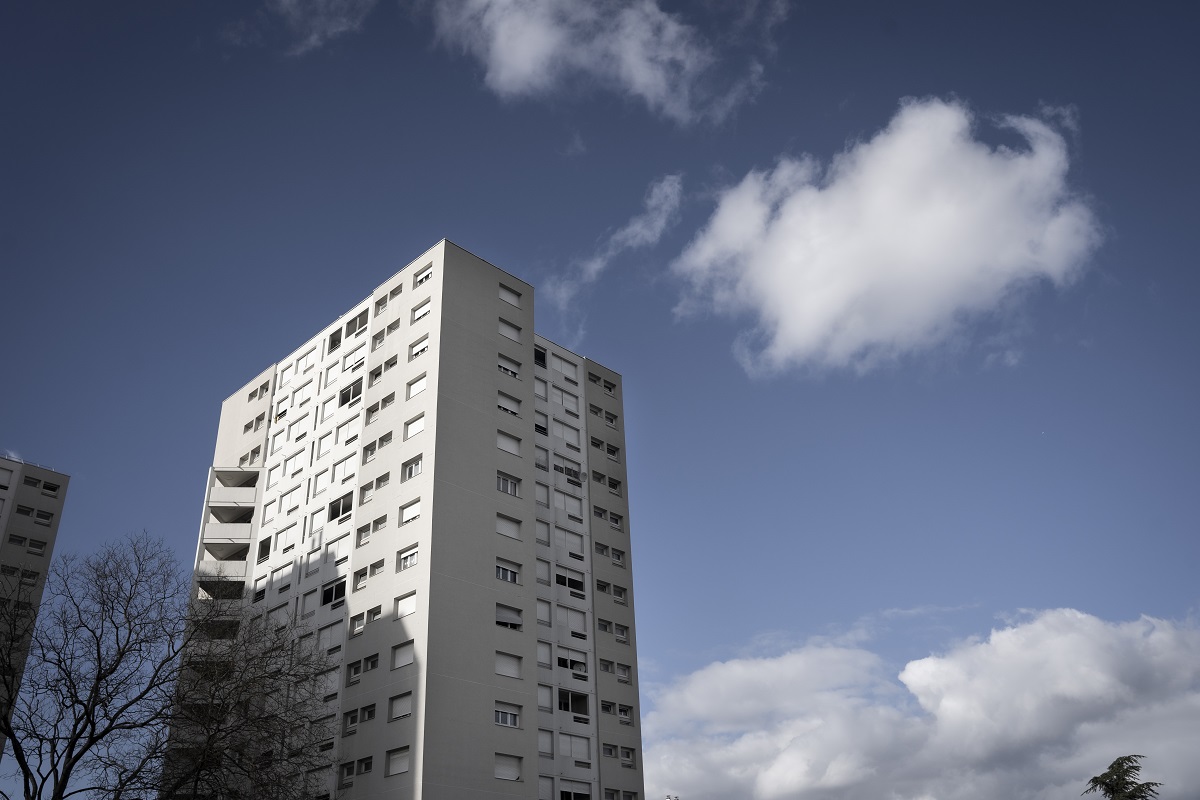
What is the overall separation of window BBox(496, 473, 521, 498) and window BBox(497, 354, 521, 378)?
6492mm

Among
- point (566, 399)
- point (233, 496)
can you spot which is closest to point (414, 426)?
point (566, 399)

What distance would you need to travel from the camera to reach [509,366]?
195ft

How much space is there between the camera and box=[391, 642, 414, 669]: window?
47875mm

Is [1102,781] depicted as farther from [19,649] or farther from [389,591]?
[19,649]

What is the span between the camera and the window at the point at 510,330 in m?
60.4

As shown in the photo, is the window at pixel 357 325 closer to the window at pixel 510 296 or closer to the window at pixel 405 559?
the window at pixel 510 296

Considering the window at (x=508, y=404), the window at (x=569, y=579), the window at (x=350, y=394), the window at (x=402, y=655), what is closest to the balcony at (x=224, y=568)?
the window at (x=350, y=394)

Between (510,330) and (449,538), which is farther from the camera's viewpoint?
(510,330)

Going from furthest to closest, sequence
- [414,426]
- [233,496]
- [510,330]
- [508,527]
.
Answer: [233,496] < [510,330] < [414,426] < [508,527]

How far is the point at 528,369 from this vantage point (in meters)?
60.3

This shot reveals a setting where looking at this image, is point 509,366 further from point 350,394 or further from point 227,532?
point 227,532

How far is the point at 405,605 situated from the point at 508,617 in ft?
16.4

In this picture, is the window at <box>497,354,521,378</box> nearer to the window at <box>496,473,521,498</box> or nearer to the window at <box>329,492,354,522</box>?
the window at <box>496,473,521,498</box>

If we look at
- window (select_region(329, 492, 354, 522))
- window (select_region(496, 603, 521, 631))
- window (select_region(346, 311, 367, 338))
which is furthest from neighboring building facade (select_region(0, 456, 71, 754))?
window (select_region(496, 603, 521, 631))
